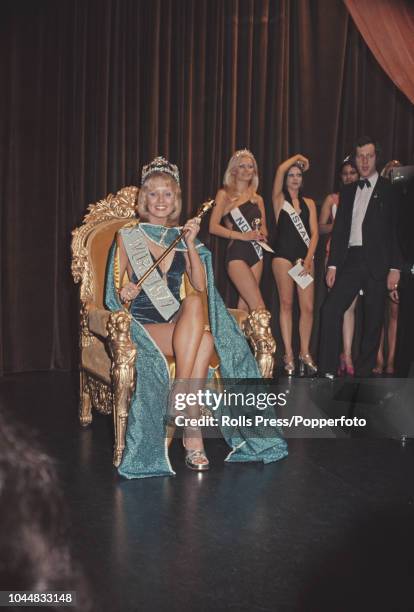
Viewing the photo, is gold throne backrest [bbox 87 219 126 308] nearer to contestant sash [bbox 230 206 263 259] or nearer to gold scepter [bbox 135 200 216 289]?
gold scepter [bbox 135 200 216 289]

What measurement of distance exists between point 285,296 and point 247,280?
385mm

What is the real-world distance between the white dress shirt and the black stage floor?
1404 millimetres

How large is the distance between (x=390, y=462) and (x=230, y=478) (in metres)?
0.69

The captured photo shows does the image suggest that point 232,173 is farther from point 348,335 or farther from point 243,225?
point 348,335

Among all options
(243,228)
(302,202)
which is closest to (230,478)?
(243,228)

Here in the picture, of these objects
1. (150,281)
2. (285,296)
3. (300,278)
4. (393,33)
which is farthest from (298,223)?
(150,281)

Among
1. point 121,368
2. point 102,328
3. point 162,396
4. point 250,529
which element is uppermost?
point 102,328

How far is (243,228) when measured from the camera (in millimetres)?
4570

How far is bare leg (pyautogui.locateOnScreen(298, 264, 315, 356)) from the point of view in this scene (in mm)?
4723


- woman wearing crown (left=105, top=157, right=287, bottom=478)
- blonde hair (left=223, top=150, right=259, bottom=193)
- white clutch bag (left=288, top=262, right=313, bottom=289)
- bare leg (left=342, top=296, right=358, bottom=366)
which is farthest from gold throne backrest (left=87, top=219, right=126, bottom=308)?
bare leg (left=342, top=296, right=358, bottom=366)

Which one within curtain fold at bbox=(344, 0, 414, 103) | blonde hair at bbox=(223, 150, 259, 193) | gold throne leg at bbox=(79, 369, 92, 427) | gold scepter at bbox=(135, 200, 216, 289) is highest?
curtain fold at bbox=(344, 0, 414, 103)

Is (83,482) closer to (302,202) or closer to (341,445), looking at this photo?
(341,445)

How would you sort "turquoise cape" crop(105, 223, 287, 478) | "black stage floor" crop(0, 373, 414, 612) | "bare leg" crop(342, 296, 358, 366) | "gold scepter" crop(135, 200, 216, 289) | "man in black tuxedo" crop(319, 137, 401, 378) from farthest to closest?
"bare leg" crop(342, 296, 358, 366)
"man in black tuxedo" crop(319, 137, 401, 378)
"gold scepter" crop(135, 200, 216, 289)
"turquoise cape" crop(105, 223, 287, 478)
"black stage floor" crop(0, 373, 414, 612)

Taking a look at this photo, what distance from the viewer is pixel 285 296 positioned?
4777 millimetres
